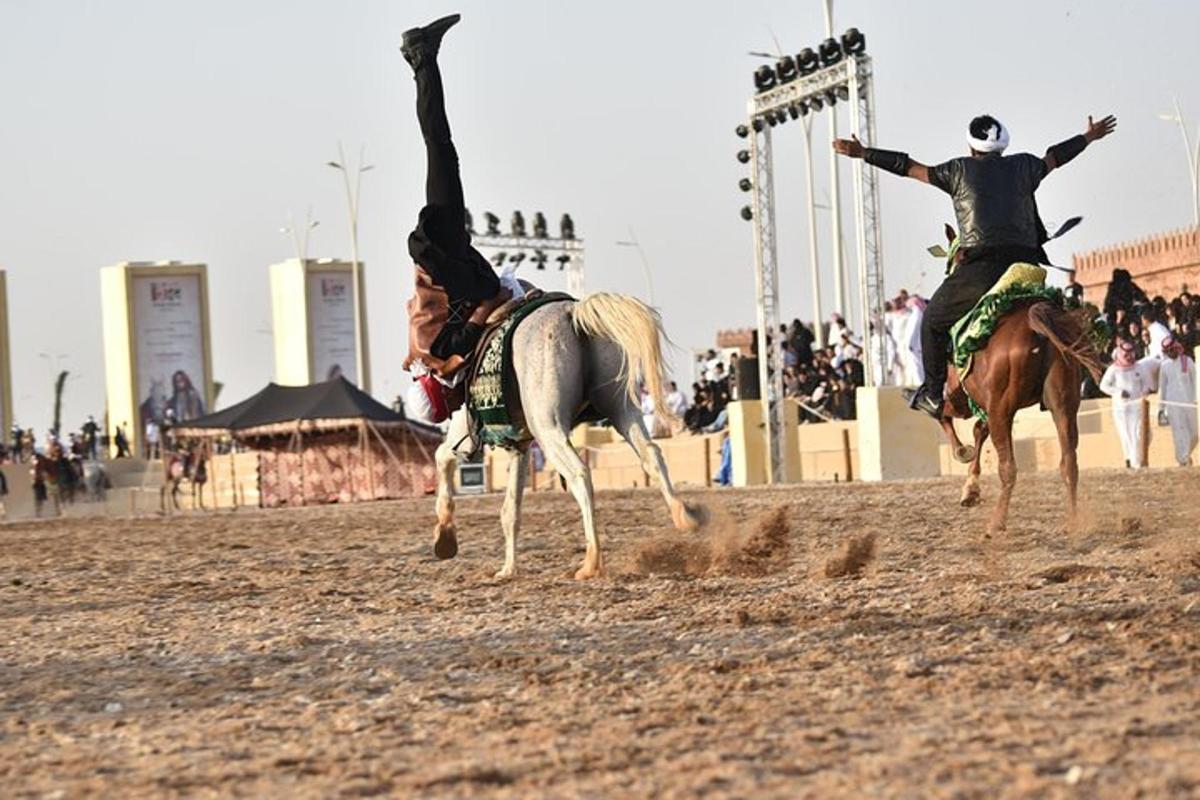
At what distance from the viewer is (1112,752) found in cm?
496

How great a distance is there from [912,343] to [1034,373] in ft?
53.2

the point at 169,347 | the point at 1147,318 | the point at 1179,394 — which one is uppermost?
the point at 169,347

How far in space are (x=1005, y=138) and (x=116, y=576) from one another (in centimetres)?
640

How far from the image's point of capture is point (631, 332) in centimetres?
1107

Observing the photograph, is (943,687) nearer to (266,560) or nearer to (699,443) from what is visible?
(266,560)

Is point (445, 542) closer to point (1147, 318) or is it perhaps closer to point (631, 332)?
point (631, 332)

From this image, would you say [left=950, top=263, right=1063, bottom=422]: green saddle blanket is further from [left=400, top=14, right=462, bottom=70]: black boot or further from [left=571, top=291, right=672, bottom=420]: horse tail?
[left=400, top=14, right=462, bottom=70]: black boot

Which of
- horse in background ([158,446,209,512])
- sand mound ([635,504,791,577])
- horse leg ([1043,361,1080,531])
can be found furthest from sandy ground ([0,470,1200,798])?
horse in background ([158,446,209,512])

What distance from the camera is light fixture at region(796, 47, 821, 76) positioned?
104 ft

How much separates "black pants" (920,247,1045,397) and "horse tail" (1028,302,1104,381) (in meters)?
0.87

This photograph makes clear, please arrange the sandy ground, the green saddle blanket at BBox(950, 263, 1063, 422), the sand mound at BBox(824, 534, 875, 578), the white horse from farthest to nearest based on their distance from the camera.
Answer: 1. the green saddle blanket at BBox(950, 263, 1063, 422)
2. the white horse
3. the sand mound at BBox(824, 534, 875, 578)
4. the sandy ground

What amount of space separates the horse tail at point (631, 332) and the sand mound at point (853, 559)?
4.08ft

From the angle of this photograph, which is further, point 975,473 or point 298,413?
point 298,413

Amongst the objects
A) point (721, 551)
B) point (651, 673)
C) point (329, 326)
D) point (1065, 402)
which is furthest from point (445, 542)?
point (329, 326)
